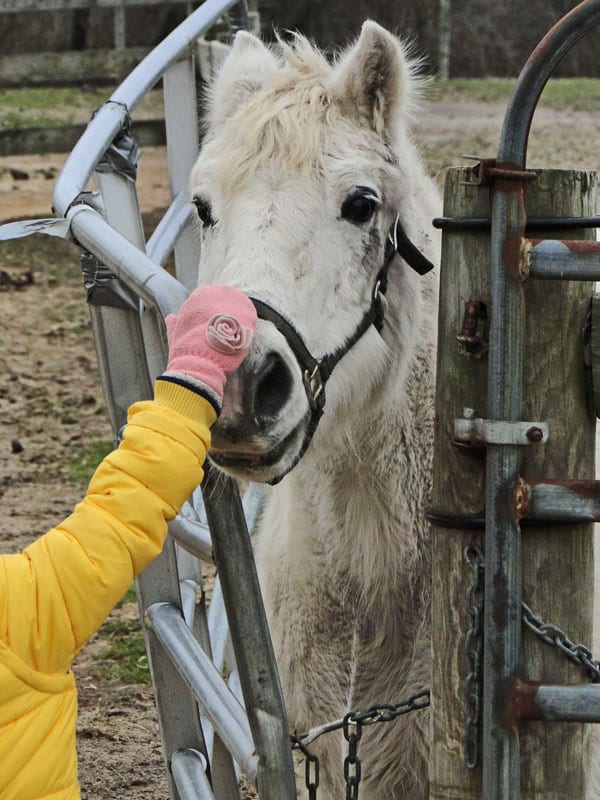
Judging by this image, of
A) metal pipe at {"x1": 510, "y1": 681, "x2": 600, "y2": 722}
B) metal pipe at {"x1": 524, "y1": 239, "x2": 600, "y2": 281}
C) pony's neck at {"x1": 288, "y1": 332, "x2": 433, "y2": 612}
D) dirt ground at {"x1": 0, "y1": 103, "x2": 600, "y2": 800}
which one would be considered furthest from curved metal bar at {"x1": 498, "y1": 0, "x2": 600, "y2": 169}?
dirt ground at {"x1": 0, "y1": 103, "x2": 600, "y2": 800}

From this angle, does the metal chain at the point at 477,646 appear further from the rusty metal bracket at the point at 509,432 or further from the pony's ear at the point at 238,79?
the pony's ear at the point at 238,79

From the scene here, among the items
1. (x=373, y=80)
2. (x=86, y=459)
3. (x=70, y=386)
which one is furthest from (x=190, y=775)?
(x=70, y=386)

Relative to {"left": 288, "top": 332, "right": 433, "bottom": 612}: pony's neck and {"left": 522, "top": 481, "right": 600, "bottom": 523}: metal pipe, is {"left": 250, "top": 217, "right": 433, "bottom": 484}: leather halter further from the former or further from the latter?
{"left": 522, "top": 481, "right": 600, "bottom": 523}: metal pipe

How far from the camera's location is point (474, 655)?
1611 mm

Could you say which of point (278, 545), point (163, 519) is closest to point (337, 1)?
point (278, 545)

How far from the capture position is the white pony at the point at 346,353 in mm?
2385

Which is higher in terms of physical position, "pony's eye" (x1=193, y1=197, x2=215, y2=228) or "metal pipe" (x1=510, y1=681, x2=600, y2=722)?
"pony's eye" (x1=193, y1=197, x2=215, y2=228)

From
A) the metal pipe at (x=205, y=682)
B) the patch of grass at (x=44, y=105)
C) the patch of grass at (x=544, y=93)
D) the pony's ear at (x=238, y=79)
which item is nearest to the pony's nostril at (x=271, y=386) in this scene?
the metal pipe at (x=205, y=682)

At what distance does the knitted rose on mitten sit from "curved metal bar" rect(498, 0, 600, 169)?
45 cm

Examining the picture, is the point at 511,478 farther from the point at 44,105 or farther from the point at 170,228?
the point at 44,105

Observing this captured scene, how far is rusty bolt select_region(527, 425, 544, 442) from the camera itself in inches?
60.7

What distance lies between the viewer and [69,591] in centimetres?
166

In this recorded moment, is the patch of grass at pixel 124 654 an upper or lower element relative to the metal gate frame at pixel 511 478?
lower

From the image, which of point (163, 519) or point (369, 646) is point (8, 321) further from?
point (163, 519)
